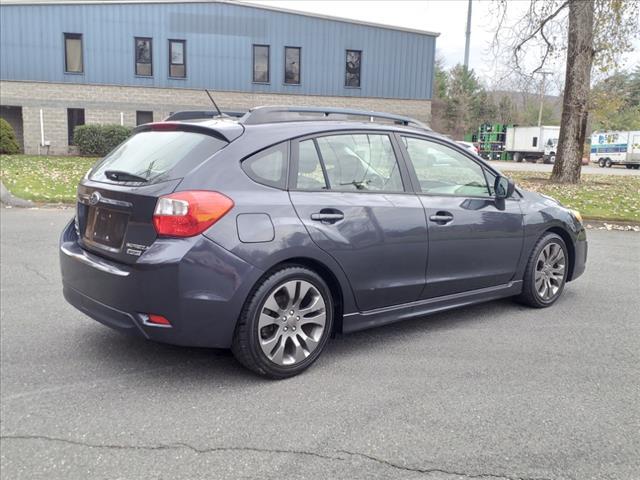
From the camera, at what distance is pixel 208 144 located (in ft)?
12.0

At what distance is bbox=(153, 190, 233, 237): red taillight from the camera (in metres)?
3.35

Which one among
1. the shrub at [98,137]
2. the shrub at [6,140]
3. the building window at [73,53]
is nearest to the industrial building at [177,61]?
the building window at [73,53]

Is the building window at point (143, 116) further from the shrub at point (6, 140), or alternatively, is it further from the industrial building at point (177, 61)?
the shrub at point (6, 140)

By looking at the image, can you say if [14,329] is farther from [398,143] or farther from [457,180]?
[457,180]

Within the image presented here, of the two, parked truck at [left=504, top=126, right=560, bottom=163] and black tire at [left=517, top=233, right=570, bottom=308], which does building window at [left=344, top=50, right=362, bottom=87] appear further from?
black tire at [left=517, top=233, right=570, bottom=308]

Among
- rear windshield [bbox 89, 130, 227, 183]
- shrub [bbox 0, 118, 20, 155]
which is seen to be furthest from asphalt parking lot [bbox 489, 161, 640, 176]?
rear windshield [bbox 89, 130, 227, 183]

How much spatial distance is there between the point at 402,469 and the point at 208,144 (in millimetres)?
2175

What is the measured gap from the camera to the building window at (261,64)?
29.0m

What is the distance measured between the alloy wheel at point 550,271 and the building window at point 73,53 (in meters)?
27.3

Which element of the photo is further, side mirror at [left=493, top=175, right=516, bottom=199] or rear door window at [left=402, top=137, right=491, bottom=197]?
side mirror at [left=493, top=175, right=516, bottom=199]

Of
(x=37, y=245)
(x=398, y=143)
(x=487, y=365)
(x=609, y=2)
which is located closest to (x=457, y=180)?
(x=398, y=143)

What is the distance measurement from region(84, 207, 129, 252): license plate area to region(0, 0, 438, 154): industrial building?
25709 mm

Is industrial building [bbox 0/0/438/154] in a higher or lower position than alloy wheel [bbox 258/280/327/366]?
higher

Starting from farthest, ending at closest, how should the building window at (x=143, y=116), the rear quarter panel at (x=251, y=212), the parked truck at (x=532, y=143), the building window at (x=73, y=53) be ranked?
the parked truck at (x=532, y=143) < the building window at (x=143, y=116) < the building window at (x=73, y=53) < the rear quarter panel at (x=251, y=212)
